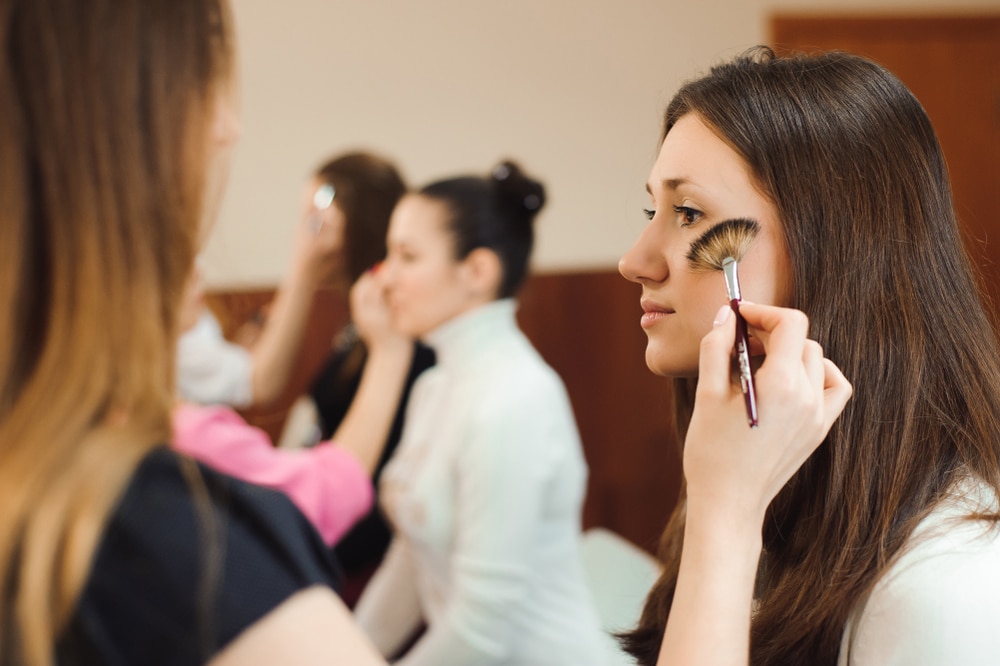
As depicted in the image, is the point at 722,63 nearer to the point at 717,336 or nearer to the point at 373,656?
the point at 717,336

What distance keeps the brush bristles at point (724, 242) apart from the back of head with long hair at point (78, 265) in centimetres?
46

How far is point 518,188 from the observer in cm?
166

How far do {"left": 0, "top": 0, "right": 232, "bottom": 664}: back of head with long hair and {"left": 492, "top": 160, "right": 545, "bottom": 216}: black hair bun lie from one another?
118 centimetres

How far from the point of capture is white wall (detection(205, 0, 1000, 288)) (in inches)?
97.8

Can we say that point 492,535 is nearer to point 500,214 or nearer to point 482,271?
point 482,271

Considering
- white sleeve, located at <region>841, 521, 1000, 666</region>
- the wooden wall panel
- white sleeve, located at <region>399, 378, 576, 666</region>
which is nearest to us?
white sleeve, located at <region>841, 521, 1000, 666</region>

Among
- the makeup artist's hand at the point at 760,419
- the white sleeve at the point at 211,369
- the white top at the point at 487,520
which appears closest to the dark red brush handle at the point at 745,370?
the makeup artist's hand at the point at 760,419

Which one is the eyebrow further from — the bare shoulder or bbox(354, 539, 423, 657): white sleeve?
bbox(354, 539, 423, 657): white sleeve

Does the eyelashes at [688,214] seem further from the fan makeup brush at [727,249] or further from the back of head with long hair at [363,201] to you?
the back of head with long hair at [363,201]

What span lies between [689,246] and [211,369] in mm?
1222

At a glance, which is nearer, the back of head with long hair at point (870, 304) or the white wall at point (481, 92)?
the back of head with long hair at point (870, 304)

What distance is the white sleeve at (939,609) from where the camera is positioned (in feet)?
2.04

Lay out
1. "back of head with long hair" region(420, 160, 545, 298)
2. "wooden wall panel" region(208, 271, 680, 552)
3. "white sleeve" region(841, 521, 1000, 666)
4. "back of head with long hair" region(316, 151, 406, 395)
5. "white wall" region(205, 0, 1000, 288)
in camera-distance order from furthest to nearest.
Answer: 1. "wooden wall panel" region(208, 271, 680, 552)
2. "white wall" region(205, 0, 1000, 288)
3. "back of head with long hair" region(316, 151, 406, 395)
4. "back of head with long hair" region(420, 160, 545, 298)
5. "white sleeve" region(841, 521, 1000, 666)

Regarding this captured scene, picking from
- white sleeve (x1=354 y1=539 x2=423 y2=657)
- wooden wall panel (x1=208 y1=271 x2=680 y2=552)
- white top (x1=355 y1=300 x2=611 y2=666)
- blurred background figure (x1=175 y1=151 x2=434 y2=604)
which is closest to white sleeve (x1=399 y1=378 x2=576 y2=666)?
white top (x1=355 y1=300 x2=611 y2=666)
